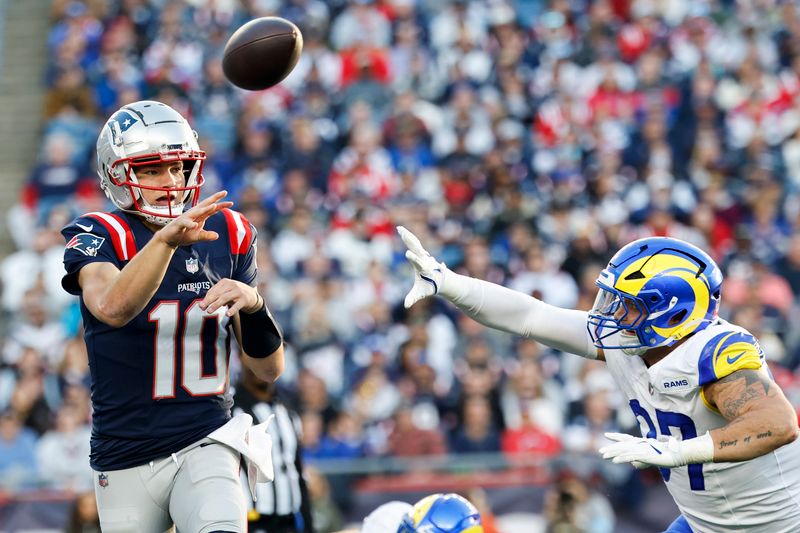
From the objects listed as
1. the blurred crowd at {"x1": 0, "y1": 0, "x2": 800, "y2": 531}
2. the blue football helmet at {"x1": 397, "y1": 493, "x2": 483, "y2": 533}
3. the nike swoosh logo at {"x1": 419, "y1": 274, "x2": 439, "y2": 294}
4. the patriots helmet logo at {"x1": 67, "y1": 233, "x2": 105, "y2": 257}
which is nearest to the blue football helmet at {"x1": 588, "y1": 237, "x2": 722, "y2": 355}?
the nike swoosh logo at {"x1": 419, "y1": 274, "x2": 439, "y2": 294}

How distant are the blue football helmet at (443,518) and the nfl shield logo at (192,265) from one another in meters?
1.16

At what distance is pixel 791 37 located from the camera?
11797mm

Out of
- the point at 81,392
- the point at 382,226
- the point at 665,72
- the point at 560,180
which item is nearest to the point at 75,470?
the point at 81,392

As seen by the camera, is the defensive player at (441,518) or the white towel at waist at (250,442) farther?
the defensive player at (441,518)

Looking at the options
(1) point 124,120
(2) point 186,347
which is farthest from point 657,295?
(1) point 124,120

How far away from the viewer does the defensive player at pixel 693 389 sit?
155 inches

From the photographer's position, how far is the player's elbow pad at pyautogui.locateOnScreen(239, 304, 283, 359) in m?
4.14

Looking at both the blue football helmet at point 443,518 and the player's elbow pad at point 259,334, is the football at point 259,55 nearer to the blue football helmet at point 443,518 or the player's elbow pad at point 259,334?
the player's elbow pad at point 259,334

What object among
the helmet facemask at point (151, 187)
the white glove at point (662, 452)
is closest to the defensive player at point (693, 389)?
the white glove at point (662, 452)

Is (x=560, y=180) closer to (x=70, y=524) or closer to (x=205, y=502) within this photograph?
(x=70, y=524)

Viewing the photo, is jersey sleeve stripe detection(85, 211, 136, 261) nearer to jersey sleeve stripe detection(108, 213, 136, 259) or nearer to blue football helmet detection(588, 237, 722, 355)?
jersey sleeve stripe detection(108, 213, 136, 259)

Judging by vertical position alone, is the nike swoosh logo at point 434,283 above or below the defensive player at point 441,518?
Answer: above

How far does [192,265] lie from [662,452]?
1.58m

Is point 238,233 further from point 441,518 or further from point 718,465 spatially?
point 718,465
